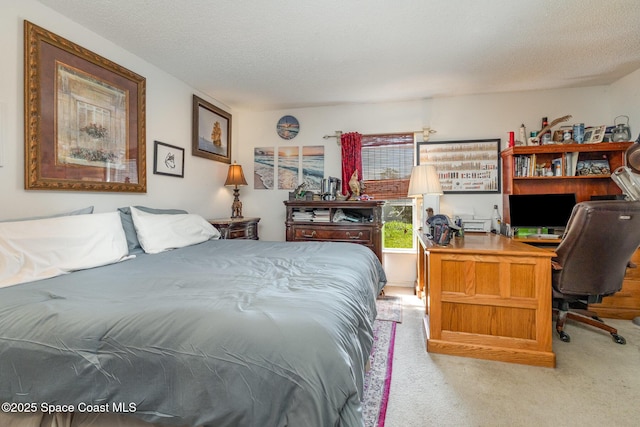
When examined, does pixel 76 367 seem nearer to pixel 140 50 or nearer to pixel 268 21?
pixel 268 21

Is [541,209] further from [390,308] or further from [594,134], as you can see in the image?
[390,308]

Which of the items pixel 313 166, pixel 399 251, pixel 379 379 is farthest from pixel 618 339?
pixel 313 166

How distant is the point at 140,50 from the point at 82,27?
1.37 ft

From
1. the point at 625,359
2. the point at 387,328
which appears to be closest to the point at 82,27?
the point at 387,328

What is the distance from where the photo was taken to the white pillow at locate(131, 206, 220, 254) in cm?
219

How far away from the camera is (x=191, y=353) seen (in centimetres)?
86

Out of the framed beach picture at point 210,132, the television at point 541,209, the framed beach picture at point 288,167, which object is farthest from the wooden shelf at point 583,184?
the framed beach picture at point 210,132

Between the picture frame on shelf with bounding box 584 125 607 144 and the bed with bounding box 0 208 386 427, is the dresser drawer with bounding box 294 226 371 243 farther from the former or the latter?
the picture frame on shelf with bounding box 584 125 607 144

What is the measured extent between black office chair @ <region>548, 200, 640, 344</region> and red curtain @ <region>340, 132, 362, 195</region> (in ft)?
7.35

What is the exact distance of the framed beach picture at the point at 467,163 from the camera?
140 inches

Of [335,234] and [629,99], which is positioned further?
[335,234]

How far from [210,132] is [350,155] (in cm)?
178

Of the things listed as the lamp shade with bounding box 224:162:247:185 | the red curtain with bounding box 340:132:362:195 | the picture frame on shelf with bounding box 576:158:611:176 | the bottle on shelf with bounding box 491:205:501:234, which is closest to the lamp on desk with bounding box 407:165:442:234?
the red curtain with bounding box 340:132:362:195

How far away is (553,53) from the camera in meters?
2.59
